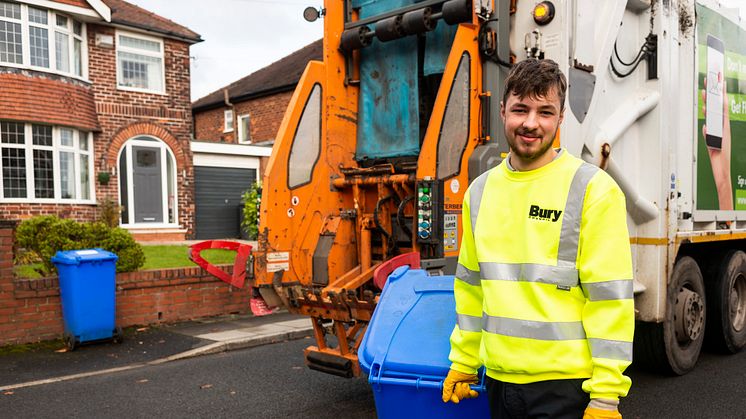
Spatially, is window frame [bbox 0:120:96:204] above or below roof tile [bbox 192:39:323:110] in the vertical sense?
below

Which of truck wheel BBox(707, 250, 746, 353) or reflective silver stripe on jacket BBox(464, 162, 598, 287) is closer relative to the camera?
→ reflective silver stripe on jacket BBox(464, 162, 598, 287)

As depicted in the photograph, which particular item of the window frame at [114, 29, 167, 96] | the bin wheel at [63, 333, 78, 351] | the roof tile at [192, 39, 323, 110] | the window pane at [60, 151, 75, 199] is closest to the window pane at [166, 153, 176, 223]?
the window frame at [114, 29, 167, 96]

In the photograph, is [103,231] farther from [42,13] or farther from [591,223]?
[42,13]

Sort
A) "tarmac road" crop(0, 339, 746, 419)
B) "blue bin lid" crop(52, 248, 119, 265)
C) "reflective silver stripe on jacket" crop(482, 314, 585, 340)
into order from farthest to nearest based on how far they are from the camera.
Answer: "blue bin lid" crop(52, 248, 119, 265)
"tarmac road" crop(0, 339, 746, 419)
"reflective silver stripe on jacket" crop(482, 314, 585, 340)

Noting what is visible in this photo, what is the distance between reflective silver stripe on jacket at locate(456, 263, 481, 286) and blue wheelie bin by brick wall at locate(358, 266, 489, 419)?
1.31ft

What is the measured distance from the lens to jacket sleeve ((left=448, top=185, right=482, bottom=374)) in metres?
2.25

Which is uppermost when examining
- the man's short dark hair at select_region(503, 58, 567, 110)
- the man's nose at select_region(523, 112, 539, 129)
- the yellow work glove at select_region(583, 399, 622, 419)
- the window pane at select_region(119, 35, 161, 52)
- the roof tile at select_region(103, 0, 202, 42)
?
the roof tile at select_region(103, 0, 202, 42)

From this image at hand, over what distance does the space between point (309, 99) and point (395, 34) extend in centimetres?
84

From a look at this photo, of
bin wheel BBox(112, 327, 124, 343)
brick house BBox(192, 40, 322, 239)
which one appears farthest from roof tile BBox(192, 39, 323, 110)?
bin wheel BBox(112, 327, 124, 343)

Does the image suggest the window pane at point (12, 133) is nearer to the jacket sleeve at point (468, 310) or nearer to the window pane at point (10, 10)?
the window pane at point (10, 10)

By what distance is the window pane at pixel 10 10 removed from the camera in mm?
13812

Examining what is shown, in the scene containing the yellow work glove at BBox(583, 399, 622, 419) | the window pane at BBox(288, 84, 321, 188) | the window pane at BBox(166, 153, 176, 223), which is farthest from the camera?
the window pane at BBox(166, 153, 176, 223)

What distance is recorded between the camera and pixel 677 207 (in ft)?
16.7

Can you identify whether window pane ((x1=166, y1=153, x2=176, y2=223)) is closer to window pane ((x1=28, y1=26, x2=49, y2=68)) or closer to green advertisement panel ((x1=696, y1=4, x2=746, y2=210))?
window pane ((x1=28, y1=26, x2=49, y2=68))
